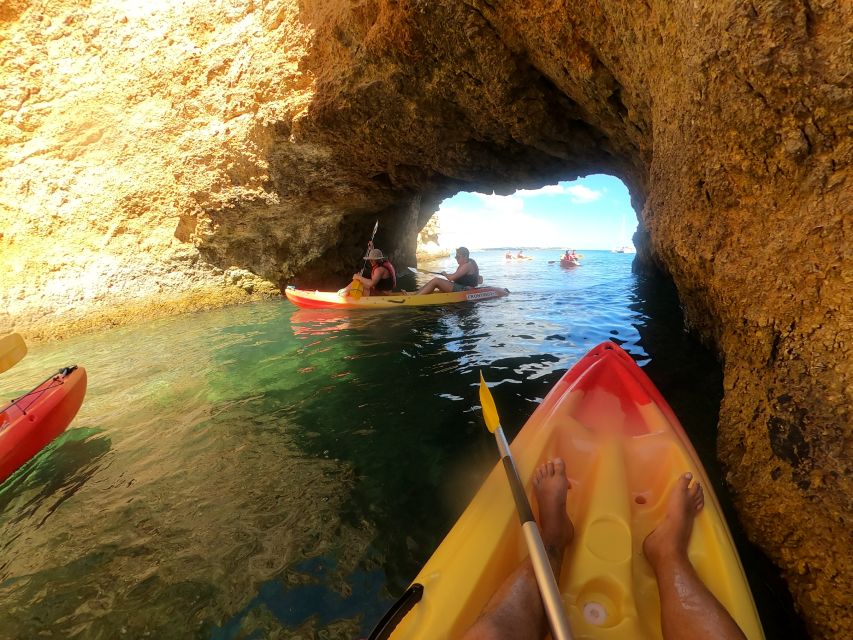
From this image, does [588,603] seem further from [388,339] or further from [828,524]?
[388,339]

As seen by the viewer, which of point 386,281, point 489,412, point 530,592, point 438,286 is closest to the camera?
point 530,592

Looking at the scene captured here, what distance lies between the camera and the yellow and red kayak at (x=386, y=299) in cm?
789

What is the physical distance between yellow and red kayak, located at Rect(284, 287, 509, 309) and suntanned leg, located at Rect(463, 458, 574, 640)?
613 centimetres

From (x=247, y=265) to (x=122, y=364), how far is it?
18.3 feet

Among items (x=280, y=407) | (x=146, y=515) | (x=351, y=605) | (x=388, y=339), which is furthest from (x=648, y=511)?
(x=388, y=339)

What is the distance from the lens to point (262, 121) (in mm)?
7727

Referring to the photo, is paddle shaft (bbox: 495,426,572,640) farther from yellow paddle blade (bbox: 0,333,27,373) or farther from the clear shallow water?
yellow paddle blade (bbox: 0,333,27,373)

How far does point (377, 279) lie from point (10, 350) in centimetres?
599

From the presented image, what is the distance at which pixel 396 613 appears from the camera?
132 centimetres

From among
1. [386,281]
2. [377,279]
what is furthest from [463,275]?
[377,279]

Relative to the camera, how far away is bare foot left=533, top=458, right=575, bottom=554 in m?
1.73

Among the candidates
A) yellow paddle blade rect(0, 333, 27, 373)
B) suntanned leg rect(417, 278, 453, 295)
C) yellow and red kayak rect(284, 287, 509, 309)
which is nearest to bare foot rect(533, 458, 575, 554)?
yellow paddle blade rect(0, 333, 27, 373)

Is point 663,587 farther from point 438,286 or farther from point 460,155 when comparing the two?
point 460,155

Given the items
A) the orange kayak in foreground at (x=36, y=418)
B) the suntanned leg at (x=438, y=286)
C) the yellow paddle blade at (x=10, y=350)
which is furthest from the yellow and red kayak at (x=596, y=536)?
the suntanned leg at (x=438, y=286)
